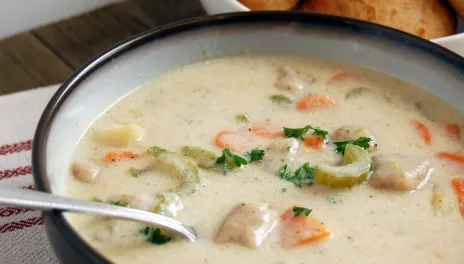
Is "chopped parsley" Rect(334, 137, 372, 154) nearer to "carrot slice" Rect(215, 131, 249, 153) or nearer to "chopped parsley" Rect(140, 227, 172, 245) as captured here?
"carrot slice" Rect(215, 131, 249, 153)

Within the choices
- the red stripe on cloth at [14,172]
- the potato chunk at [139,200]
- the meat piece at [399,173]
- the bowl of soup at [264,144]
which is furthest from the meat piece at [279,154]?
the red stripe on cloth at [14,172]

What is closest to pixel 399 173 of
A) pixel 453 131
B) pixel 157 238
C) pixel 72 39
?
pixel 453 131

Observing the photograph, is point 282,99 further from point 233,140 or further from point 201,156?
point 201,156

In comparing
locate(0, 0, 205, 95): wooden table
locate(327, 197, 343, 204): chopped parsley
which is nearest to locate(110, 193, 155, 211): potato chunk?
locate(327, 197, 343, 204): chopped parsley

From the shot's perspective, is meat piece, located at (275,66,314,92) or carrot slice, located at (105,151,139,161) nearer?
carrot slice, located at (105,151,139,161)

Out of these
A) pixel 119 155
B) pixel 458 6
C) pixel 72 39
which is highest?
pixel 458 6

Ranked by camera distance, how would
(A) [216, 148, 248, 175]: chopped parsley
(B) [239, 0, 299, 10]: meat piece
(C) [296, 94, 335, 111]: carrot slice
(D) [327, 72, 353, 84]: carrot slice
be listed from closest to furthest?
(A) [216, 148, 248, 175]: chopped parsley → (C) [296, 94, 335, 111]: carrot slice → (D) [327, 72, 353, 84]: carrot slice → (B) [239, 0, 299, 10]: meat piece

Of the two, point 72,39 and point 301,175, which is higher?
point 301,175
